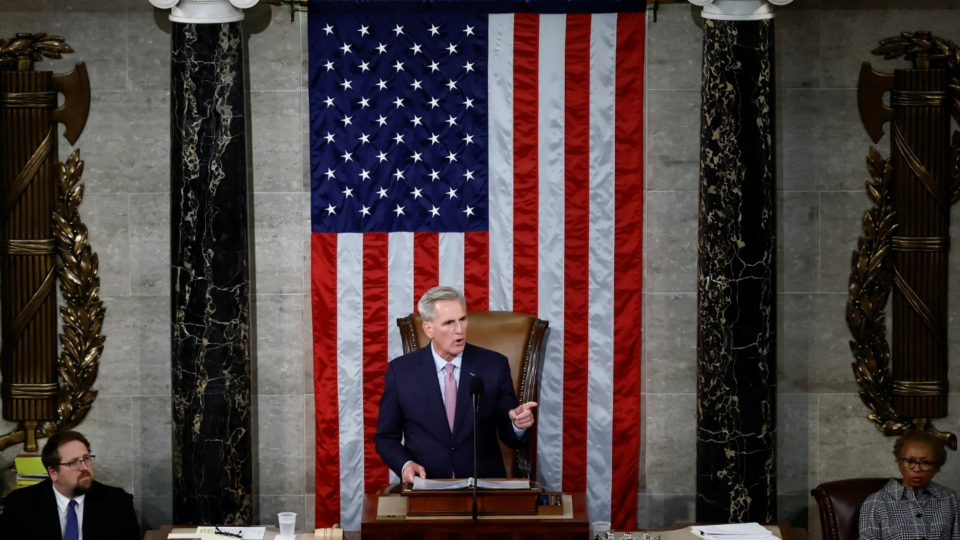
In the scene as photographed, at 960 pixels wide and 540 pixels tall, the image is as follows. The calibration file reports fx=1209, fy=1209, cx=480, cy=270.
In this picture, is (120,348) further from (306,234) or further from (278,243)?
(306,234)

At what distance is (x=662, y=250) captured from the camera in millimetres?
7789

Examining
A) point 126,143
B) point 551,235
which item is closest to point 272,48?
point 126,143

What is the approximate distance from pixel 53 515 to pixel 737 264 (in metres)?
4.03

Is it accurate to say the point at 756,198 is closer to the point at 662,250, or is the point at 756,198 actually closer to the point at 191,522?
the point at 662,250

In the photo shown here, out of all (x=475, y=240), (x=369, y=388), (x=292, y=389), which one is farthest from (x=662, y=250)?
(x=292, y=389)

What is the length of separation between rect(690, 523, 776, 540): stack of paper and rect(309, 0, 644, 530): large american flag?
210 cm

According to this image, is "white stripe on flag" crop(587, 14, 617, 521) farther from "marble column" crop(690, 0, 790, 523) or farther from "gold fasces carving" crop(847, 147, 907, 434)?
"gold fasces carving" crop(847, 147, 907, 434)

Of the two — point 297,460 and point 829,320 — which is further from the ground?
point 829,320

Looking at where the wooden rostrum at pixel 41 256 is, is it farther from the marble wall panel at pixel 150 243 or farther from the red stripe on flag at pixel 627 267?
the red stripe on flag at pixel 627 267

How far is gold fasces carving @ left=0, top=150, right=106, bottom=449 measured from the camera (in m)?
7.63

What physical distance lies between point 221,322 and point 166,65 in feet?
5.68

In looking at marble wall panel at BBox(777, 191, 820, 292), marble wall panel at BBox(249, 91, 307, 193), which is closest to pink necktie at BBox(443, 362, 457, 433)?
marble wall panel at BBox(249, 91, 307, 193)

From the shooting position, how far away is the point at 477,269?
7.73 metres

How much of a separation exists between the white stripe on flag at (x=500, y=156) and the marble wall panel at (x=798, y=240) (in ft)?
5.74
